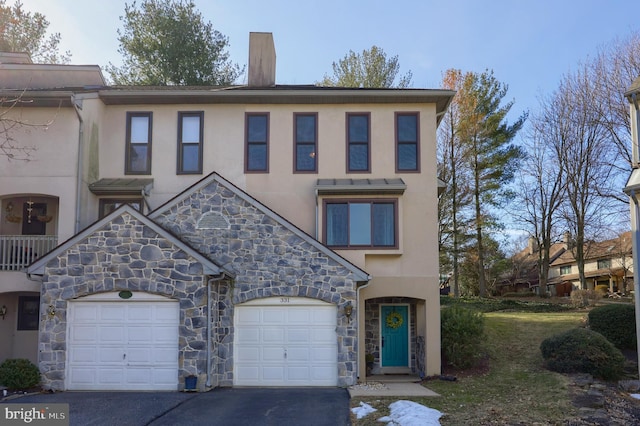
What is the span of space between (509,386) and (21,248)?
555 inches

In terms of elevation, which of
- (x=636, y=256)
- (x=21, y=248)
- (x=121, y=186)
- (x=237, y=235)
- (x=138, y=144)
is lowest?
(x=636, y=256)

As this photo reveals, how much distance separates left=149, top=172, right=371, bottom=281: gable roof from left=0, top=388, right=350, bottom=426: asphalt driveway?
309 centimetres

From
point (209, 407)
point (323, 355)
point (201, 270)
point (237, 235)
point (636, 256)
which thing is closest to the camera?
point (209, 407)

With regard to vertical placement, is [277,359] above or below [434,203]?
below

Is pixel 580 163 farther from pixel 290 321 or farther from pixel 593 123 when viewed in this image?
pixel 290 321

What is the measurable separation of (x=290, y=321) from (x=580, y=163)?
19.8 metres

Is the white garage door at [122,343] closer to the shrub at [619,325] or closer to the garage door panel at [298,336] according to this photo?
the garage door panel at [298,336]

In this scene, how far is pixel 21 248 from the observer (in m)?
16.2

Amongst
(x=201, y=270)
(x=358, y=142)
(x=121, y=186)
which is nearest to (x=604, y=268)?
(x=358, y=142)

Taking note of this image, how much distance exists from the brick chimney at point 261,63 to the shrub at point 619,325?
12.8 m

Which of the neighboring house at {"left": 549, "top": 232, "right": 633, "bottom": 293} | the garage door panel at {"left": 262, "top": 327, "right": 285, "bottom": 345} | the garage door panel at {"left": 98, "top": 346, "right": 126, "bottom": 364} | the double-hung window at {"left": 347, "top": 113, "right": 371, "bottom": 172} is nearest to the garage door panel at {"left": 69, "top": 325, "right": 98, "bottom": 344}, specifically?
the garage door panel at {"left": 98, "top": 346, "right": 126, "bottom": 364}

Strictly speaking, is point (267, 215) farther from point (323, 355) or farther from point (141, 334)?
point (141, 334)

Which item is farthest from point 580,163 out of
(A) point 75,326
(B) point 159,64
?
(A) point 75,326

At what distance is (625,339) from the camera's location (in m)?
16.2
